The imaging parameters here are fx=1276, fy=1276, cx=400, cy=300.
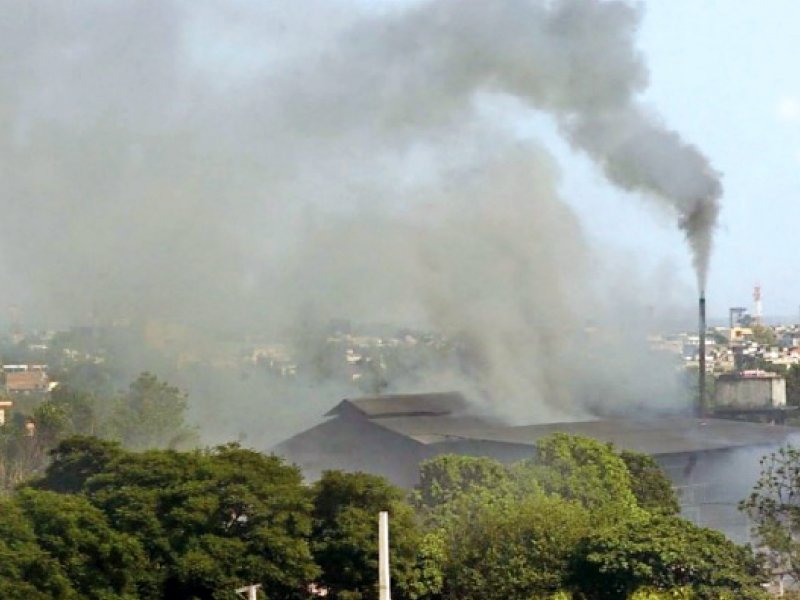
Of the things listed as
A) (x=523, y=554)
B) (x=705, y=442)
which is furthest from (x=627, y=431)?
(x=523, y=554)

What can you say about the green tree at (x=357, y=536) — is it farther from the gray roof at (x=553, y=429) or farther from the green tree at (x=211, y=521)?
the gray roof at (x=553, y=429)

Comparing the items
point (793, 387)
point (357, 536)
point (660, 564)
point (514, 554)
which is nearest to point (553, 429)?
point (514, 554)

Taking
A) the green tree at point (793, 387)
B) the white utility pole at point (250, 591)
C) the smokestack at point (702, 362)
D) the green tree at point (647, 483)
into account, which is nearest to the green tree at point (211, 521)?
the white utility pole at point (250, 591)

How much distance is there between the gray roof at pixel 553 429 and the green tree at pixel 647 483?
4.26 m

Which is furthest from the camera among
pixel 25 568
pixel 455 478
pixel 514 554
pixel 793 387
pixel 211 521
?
pixel 793 387

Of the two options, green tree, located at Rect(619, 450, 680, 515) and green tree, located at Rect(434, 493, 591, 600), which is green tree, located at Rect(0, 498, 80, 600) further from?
green tree, located at Rect(619, 450, 680, 515)

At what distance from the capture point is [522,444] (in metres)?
25.3

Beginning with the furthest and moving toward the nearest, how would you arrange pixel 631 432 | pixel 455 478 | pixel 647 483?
pixel 631 432
pixel 647 483
pixel 455 478

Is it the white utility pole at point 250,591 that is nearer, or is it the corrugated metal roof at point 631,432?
the white utility pole at point 250,591

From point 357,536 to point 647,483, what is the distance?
29.9 ft

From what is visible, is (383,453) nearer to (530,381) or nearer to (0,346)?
(530,381)

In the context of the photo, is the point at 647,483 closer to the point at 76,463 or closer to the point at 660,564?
the point at 660,564

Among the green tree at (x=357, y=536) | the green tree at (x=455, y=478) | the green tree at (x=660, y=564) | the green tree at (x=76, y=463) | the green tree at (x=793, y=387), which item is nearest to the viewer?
the green tree at (x=660, y=564)

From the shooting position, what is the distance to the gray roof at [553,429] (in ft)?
87.6
